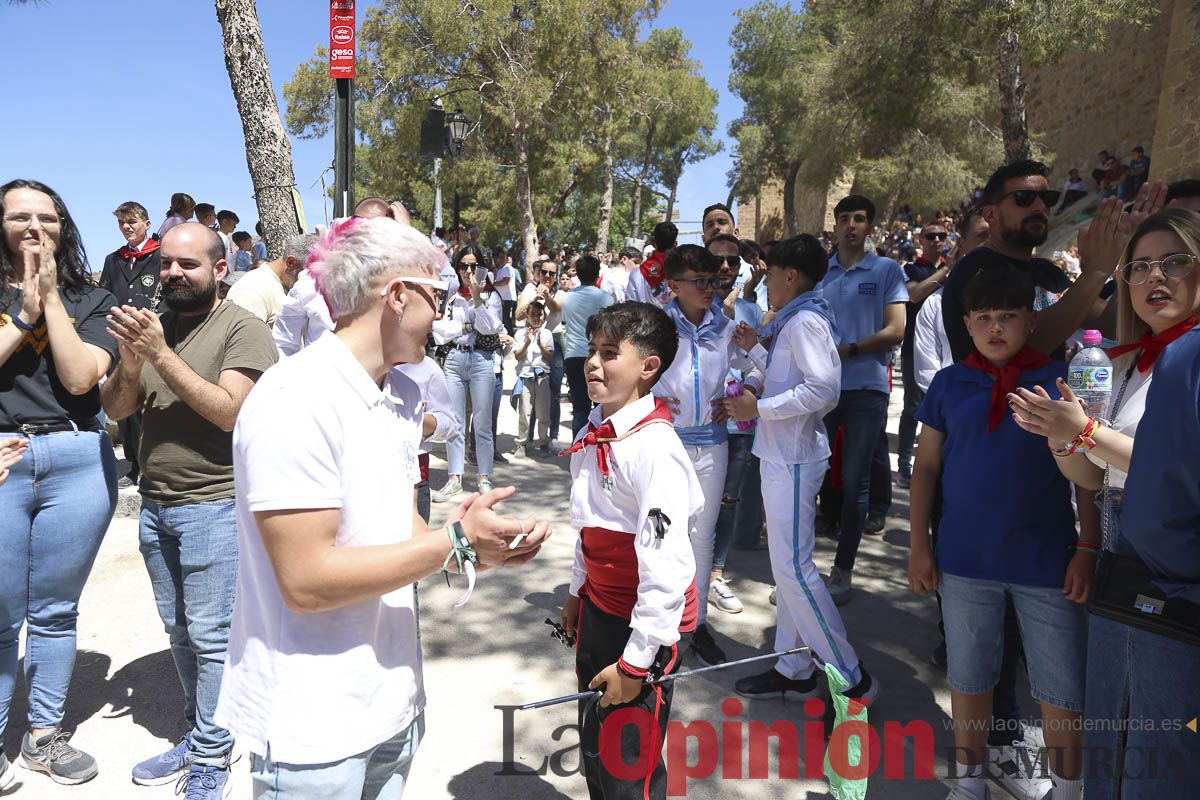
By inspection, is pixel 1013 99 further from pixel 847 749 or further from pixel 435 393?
pixel 847 749

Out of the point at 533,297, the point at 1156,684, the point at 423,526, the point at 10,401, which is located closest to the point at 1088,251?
the point at 1156,684

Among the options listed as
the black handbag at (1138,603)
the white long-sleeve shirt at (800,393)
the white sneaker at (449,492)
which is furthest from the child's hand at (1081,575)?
the white sneaker at (449,492)

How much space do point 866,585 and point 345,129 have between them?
4.82 metres

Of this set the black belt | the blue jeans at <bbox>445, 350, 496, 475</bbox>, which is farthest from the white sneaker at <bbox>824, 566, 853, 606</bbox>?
the black belt

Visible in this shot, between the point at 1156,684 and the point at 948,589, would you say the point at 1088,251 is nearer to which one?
the point at 948,589

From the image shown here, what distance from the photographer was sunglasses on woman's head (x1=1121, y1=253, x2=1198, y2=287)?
6.56ft

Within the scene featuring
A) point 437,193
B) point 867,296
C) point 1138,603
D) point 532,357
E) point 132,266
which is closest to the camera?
point 1138,603

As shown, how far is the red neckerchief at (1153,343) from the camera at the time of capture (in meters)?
2.04

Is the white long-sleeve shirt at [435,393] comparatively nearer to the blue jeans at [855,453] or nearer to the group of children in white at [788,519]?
the group of children in white at [788,519]

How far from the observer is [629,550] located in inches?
89.6

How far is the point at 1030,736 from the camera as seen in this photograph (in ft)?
9.82

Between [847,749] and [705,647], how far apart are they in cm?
107

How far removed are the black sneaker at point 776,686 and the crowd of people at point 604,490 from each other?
0.04 ft

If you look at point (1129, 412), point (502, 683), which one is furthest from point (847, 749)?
point (502, 683)
